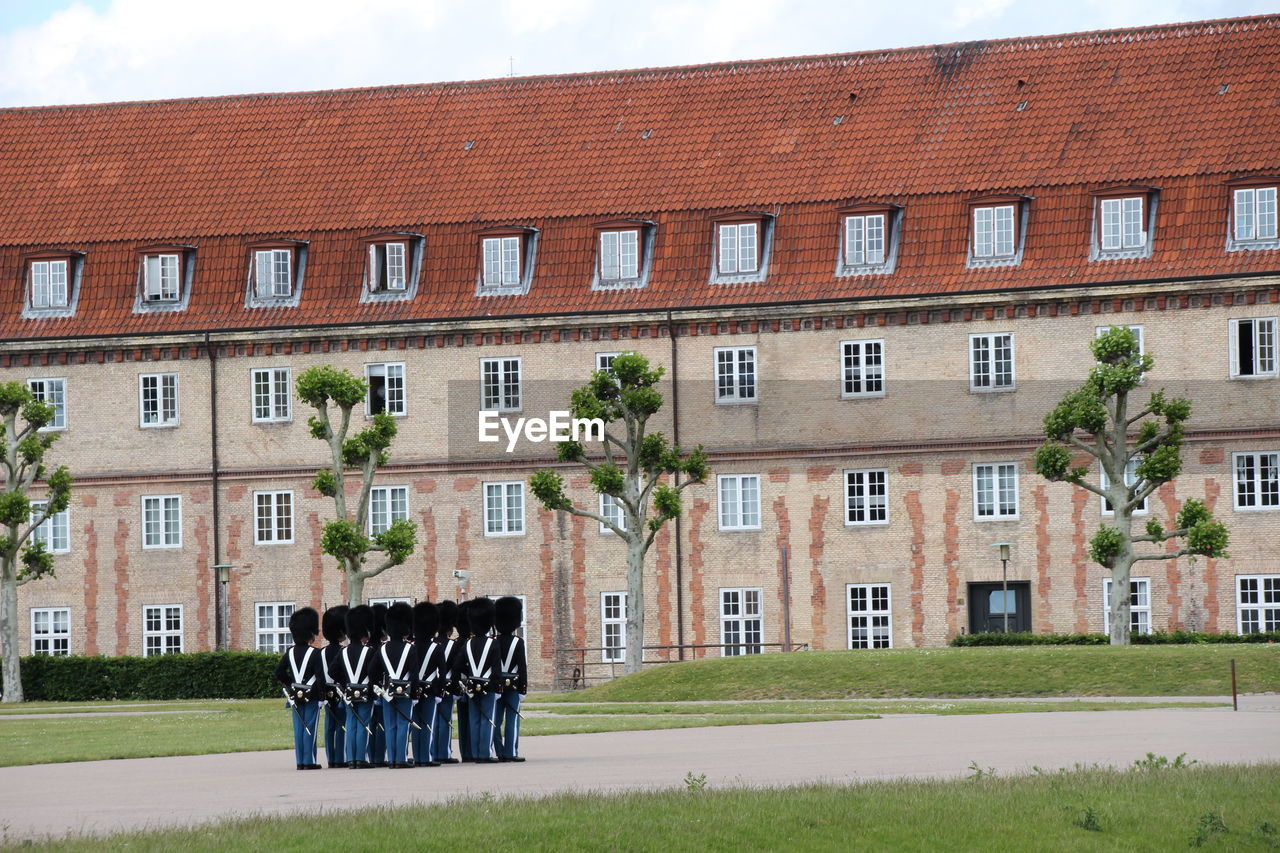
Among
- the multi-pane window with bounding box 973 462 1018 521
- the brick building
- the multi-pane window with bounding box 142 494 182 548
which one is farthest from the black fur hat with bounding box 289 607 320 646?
the multi-pane window with bounding box 142 494 182 548

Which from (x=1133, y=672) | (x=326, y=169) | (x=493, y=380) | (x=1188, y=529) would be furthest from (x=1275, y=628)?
(x=326, y=169)

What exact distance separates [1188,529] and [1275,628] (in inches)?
286

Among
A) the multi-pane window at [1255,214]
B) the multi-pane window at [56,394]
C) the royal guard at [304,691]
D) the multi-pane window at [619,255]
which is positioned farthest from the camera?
the multi-pane window at [56,394]

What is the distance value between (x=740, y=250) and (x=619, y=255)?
3.17m

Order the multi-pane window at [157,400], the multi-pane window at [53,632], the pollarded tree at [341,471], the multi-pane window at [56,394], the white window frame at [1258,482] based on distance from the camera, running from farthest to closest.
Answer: the multi-pane window at [56,394], the multi-pane window at [157,400], the multi-pane window at [53,632], the white window frame at [1258,482], the pollarded tree at [341,471]

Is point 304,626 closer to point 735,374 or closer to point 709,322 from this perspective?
point 709,322

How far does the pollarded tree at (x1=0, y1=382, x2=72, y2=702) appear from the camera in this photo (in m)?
53.3

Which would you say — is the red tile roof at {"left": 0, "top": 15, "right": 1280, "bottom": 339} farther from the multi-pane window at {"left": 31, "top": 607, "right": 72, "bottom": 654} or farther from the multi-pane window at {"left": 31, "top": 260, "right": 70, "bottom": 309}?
the multi-pane window at {"left": 31, "top": 607, "right": 72, "bottom": 654}

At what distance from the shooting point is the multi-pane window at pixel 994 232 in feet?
181

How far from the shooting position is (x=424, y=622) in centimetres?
2659

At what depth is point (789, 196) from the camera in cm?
5722

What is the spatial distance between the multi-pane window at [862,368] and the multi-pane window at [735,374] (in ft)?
7.72
